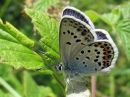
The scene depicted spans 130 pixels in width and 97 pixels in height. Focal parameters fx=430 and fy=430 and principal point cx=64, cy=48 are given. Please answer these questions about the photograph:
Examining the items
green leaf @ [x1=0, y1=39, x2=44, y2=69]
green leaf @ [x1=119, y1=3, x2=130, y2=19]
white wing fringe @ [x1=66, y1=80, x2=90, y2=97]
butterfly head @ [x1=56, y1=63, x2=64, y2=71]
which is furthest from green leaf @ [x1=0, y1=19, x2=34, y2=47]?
green leaf @ [x1=119, y1=3, x2=130, y2=19]

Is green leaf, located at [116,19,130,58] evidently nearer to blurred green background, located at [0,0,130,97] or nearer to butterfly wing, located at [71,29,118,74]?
blurred green background, located at [0,0,130,97]

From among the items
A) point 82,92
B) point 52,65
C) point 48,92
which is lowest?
point 82,92

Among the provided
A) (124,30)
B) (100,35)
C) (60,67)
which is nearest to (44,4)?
(124,30)

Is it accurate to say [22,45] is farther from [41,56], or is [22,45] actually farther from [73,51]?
[73,51]

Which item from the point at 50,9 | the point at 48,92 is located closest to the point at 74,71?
the point at 50,9

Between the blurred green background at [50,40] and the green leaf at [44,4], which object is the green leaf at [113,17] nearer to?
the blurred green background at [50,40]
